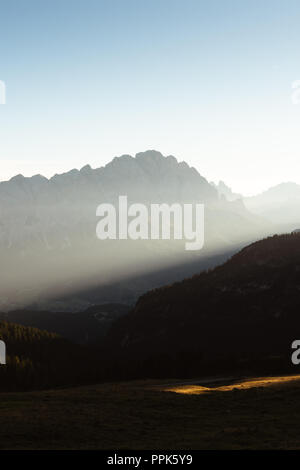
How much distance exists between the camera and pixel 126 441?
4159 centimetres

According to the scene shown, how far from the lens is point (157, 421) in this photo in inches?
2024

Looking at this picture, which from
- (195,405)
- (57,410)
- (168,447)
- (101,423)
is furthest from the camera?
(195,405)

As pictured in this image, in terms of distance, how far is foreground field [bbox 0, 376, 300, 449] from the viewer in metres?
40.3

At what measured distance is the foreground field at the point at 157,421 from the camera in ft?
132

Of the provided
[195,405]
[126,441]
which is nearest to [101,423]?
[126,441]

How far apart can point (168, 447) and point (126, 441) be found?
16.7ft

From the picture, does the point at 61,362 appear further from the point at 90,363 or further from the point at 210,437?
the point at 210,437

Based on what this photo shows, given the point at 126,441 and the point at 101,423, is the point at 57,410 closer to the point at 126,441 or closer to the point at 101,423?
the point at 101,423
